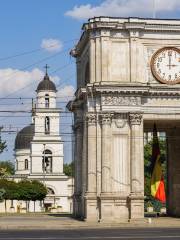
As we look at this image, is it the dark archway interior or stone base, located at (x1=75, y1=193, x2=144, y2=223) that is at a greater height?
the dark archway interior

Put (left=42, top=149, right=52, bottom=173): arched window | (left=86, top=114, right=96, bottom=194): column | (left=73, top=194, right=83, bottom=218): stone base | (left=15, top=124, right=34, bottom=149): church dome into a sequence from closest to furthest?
(left=86, top=114, right=96, bottom=194): column
(left=73, top=194, right=83, bottom=218): stone base
(left=42, top=149, right=52, bottom=173): arched window
(left=15, top=124, right=34, bottom=149): church dome

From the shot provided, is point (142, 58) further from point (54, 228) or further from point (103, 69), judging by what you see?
point (54, 228)

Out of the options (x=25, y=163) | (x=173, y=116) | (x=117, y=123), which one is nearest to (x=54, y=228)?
(x=117, y=123)

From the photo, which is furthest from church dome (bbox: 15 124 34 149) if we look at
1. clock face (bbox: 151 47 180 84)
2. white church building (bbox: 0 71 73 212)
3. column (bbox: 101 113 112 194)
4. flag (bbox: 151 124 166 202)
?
column (bbox: 101 113 112 194)

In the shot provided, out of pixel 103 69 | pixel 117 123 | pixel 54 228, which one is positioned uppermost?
pixel 103 69

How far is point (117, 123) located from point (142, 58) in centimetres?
551

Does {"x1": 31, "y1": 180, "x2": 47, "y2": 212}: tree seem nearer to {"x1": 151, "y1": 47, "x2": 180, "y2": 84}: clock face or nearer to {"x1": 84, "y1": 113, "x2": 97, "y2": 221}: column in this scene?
{"x1": 84, "y1": 113, "x2": 97, "y2": 221}: column

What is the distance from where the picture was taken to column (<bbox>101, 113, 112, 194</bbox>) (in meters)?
53.7

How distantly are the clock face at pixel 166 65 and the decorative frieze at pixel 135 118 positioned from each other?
3.57m

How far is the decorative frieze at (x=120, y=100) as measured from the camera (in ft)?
179

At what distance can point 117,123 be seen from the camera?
54812 millimetres

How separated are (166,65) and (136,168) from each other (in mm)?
8749

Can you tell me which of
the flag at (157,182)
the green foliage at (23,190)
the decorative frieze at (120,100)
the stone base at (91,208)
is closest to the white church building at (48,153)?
the green foliage at (23,190)

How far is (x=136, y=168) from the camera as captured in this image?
54.1 m
